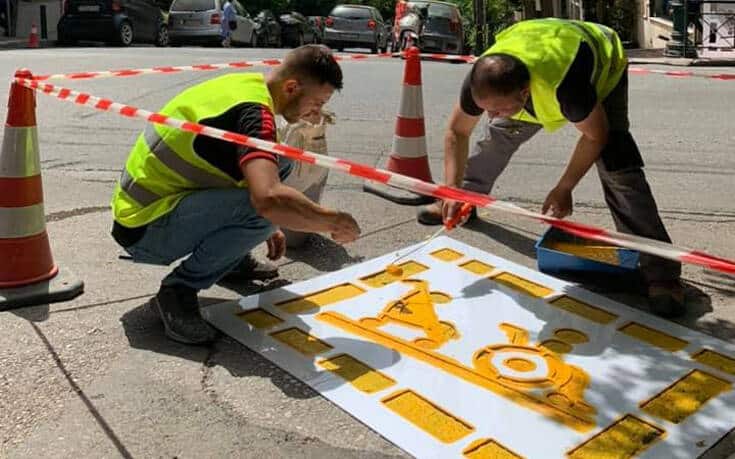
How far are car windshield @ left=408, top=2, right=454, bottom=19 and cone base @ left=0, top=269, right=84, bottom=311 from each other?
58.6 ft

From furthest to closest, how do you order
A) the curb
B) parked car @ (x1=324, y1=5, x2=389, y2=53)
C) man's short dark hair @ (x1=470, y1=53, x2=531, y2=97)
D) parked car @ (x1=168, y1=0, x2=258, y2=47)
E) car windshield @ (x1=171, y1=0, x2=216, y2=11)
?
1. parked car @ (x1=324, y1=5, x2=389, y2=53)
2. car windshield @ (x1=171, y1=0, x2=216, y2=11)
3. parked car @ (x1=168, y1=0, x2=258, y2=47)
4. the curb
5. man's short dark hair @ (x1=470, y1=53, x2=531, y2=97)

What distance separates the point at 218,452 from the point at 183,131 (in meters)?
1.26

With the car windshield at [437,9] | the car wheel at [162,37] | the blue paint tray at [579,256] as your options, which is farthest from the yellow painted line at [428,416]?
the car wheel at [162,37]

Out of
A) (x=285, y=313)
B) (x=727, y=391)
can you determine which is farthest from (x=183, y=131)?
(x=727, y=391)

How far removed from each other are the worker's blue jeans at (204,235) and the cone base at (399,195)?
200 centimetres

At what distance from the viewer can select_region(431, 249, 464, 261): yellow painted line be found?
4312 mm

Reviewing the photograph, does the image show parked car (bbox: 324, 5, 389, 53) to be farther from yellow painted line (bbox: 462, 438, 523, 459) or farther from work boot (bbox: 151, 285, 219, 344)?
yellow painted line (bbox: 462, 438, 523, 459)

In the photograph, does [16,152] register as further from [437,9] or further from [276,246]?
[437,9]

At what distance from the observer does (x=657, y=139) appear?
7500 millimetres

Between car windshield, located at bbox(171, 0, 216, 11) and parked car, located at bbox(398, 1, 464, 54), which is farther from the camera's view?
car windshield, located at bbox(171, 0, 216, 11)

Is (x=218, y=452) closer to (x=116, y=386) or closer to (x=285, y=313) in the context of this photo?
(x=116, y=386)

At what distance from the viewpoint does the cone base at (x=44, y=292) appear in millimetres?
3648

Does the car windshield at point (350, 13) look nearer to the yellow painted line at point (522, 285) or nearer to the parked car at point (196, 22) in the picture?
the parked car at point (196, 22)

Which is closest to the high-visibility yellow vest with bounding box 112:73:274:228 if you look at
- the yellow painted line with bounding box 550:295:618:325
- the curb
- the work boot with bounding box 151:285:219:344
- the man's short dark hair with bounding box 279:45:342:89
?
the man's short dark hair with bounding box 279:45:342:89
